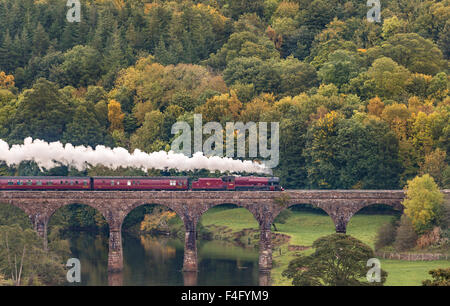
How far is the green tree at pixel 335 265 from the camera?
16562 centimetres

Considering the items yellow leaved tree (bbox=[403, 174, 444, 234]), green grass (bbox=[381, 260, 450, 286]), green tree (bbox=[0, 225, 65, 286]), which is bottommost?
green grass (bbox=[381, 260, 450, 286])

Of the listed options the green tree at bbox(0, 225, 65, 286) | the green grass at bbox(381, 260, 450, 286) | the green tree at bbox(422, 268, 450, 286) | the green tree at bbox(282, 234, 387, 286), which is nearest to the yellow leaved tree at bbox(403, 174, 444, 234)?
the green grass at bbox(381, 260, 450, 286)

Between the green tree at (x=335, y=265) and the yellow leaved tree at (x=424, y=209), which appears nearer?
the green tree at (x=335, y=265)

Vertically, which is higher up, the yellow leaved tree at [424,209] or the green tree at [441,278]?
the yellow leaved tree at [424,209]

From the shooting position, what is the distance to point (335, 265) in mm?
168750

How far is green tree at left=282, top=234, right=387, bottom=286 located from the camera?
166m

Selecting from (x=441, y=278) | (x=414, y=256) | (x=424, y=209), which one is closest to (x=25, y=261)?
(x=414, y=256)

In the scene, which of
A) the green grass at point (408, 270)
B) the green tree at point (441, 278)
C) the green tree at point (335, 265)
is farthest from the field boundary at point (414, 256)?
the green tree at point (441, 278)

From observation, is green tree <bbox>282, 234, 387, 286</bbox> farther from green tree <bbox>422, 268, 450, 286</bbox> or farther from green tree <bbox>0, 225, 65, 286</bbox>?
green tree <bbox>0, 225, 65, 286</bbox>

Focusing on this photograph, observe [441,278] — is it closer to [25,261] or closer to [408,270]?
[408,270]

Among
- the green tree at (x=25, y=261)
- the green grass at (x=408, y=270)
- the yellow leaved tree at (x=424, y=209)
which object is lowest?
the green grass at (x=408, y=270)

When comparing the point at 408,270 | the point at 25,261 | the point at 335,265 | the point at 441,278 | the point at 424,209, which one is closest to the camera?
the point at 441,278

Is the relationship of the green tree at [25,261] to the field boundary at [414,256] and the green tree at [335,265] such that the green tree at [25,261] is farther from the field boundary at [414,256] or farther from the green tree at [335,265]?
the field boundary at [414,256]
